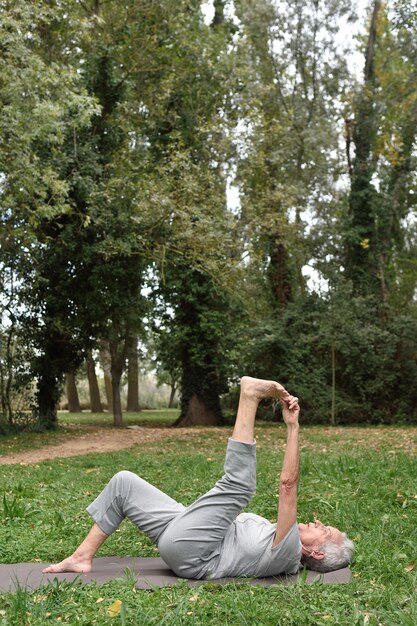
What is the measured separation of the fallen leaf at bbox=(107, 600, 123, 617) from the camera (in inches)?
143

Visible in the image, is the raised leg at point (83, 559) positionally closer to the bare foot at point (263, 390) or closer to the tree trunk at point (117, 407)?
the bare foot at point (263, 390)

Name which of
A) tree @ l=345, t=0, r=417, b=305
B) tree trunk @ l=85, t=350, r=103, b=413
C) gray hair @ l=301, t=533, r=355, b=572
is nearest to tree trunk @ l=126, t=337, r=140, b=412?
tree trunk @ l=85, t=350, r=103, b=413

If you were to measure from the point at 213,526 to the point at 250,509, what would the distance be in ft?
8.50

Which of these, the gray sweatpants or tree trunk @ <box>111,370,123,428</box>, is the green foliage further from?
the gray sweatpants

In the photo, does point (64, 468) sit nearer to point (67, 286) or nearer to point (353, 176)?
point (67, 286)

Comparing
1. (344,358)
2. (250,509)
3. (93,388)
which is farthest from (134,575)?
(93,388)

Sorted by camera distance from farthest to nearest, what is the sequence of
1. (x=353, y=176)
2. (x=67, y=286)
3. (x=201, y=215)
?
(x=353, y=176)
(x=67, y=286)
(x=201, y=215)

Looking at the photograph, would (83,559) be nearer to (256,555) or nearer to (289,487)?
(256,555)

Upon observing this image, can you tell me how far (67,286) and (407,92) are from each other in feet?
40.4

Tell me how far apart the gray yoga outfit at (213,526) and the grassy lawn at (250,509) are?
191mm

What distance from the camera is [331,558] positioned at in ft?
14.9

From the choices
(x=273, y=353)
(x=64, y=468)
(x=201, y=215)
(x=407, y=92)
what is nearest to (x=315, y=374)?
(x=273, y=353)

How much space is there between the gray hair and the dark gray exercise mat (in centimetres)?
4

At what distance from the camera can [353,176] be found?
2419 centimetres
